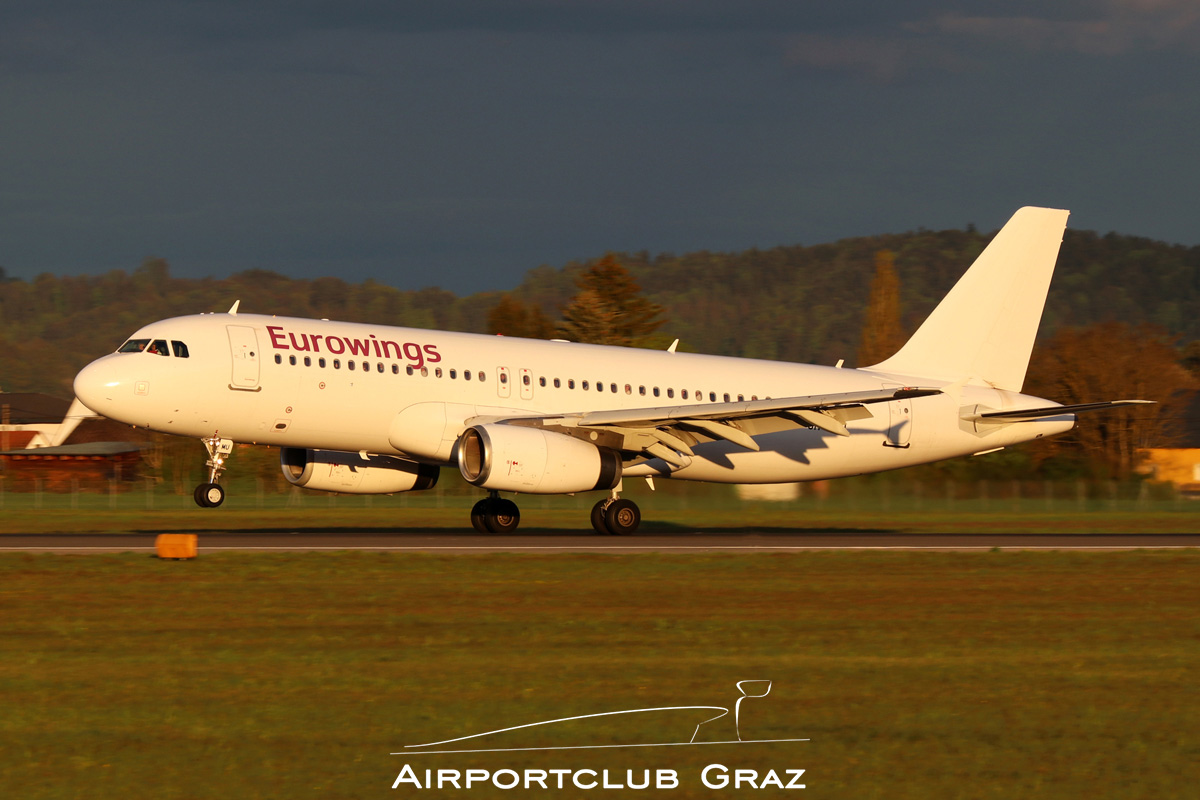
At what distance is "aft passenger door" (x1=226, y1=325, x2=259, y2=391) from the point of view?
27.5 meters

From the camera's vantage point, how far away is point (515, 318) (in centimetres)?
12256

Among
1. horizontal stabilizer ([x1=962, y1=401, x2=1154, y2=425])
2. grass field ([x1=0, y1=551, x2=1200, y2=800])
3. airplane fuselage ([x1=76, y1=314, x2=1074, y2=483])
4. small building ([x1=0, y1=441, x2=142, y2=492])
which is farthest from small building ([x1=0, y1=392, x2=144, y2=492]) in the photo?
grass field ([x1=0, y1=551, x2=1200, y2=800])

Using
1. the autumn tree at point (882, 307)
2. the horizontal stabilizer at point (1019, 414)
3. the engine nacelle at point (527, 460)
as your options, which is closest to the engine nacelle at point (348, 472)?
the engine nacelle at point (527, 460)

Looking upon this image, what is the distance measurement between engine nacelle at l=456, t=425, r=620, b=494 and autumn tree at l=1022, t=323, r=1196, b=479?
35.2 meters

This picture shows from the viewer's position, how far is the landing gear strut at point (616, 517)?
3008 cm

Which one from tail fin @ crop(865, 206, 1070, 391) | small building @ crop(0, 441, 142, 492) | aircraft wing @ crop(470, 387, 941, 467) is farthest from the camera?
small building @ crop(0, 441, 142, 492)

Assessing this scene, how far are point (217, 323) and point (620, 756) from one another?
811 inches

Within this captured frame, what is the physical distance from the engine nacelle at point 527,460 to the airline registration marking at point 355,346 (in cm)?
209

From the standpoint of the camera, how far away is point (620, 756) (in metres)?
9.66

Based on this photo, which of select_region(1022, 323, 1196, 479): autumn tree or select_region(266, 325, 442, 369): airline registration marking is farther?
select_region(1022, 323, 1196, 479): autumn tree

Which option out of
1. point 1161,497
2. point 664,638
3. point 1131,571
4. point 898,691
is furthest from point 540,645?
point 1161,497

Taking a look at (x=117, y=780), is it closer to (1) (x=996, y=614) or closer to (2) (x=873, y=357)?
(1) (x=996, y=614)

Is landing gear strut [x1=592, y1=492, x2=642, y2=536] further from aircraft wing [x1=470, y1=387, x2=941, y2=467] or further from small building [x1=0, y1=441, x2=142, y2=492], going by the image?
small building [x1=0, y1=441, x2=142, y2=492]

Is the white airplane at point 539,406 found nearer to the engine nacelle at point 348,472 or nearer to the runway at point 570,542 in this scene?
the engine nacelle at point 348,472
